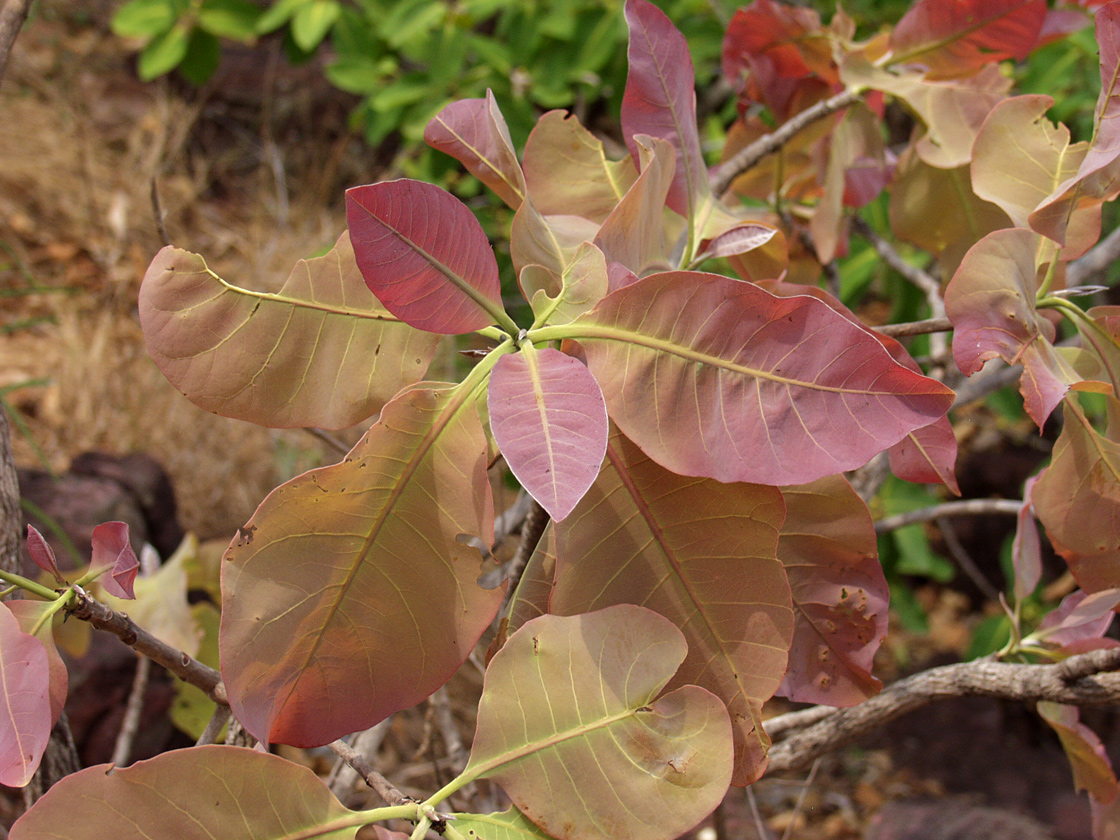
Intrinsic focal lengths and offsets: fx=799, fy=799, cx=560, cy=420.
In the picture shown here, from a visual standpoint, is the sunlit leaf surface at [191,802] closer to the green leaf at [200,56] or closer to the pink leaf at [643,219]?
the pink leaf at [643,219]

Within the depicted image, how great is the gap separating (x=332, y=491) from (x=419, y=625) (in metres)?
0.08

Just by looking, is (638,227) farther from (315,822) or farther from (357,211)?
(315,822)

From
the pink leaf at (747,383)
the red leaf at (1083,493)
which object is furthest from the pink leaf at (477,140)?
the red leaf at (1083,493)

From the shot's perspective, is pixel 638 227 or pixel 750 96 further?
pixel 750 96

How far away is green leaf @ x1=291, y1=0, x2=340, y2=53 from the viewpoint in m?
2.07

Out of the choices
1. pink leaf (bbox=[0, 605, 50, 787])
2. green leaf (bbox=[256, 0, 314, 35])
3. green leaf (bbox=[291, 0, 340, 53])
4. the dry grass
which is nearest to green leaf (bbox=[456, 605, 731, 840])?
pink leaf (bbox=[0, 605, 50, 787])

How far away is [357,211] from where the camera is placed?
0.34 metres

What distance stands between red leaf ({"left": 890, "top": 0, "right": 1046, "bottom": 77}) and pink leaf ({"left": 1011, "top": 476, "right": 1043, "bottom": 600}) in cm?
38

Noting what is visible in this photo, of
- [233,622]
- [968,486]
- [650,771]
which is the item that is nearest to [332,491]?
[233,622]

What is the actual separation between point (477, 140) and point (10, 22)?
14.9 inches

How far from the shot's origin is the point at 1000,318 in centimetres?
41

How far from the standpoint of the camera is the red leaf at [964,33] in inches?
26.6

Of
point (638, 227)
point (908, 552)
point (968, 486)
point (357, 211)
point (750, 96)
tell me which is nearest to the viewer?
point (357, 211)

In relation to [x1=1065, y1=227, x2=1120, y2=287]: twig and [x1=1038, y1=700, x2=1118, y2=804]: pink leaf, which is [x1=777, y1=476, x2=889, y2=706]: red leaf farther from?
[x1=1065, y1=227, x2=1120, y2=287]: twig
